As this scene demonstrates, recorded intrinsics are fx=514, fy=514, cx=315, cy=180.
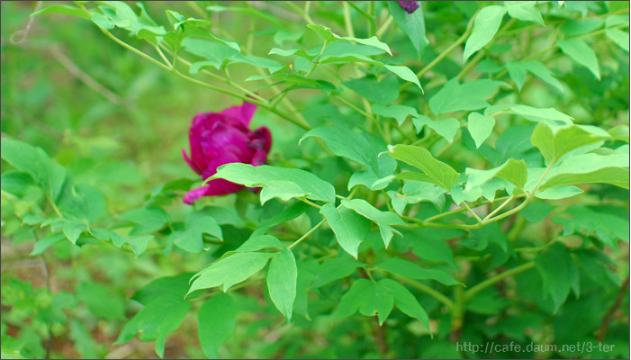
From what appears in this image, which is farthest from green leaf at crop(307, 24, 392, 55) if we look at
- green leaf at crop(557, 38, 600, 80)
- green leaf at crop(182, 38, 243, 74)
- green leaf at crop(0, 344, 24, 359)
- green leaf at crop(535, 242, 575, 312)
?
green leaf at crop(0, 344, 24, 359)

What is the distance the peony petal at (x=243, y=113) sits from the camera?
0.79 m

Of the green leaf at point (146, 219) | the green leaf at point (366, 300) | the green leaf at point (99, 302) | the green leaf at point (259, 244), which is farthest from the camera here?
the green leaf at point (99, 302)

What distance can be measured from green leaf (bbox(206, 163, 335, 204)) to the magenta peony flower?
192mm

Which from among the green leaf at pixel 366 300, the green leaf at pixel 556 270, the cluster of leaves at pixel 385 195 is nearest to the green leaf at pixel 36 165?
the cluster of leaves at pixel 385 195

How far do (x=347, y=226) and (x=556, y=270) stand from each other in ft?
1.41

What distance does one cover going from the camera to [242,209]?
0.83 metres

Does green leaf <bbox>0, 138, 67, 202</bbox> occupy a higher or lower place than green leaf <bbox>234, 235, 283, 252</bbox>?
lower

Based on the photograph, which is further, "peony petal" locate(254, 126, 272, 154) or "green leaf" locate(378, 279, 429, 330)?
"peony petal" locate(254, 126, 272, 154)

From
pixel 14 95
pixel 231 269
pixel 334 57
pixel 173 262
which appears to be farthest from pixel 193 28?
pixel 14 95

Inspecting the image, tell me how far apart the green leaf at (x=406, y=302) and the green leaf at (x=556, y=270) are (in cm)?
24

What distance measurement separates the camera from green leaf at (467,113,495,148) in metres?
0.51

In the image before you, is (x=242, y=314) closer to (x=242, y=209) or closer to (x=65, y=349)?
(x=65, y=349)

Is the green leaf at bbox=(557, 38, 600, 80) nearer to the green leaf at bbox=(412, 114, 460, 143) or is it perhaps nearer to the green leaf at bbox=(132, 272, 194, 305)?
the green leaf at bbox=(412, 114, 460, 143)

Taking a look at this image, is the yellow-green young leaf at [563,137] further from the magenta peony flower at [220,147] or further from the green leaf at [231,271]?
the magenta peony flower at [220,147]
